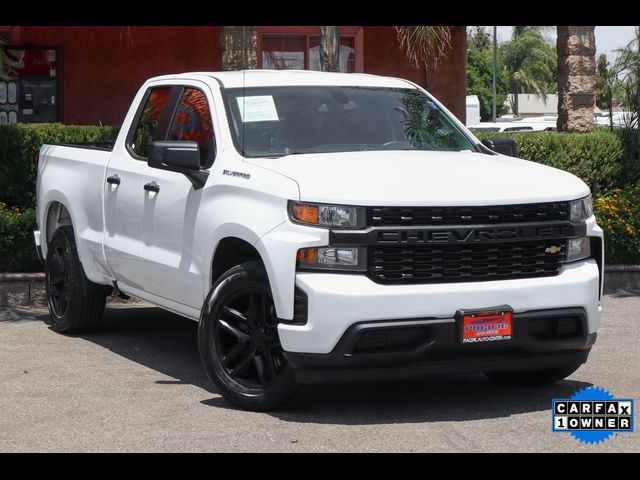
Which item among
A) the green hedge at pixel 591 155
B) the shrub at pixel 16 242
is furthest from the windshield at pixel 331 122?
the green hedge at pixel 591 155

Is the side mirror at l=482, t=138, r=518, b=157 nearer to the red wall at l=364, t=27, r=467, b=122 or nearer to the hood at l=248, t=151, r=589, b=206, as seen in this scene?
the hood at l=248, t=151, r=589, b=206

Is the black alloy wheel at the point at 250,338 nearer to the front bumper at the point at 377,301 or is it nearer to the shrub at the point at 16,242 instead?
the front bumper at the point at 377,301

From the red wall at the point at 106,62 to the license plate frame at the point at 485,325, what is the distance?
11.9 m

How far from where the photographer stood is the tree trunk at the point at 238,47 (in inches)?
582

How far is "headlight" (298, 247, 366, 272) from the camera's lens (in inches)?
257

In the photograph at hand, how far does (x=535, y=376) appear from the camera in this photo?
25.2 ft

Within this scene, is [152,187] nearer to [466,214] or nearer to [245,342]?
[245,342]

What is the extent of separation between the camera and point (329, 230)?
6.52 metres

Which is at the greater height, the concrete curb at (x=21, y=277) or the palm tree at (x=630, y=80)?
the palm tree at (x=630, y=80)

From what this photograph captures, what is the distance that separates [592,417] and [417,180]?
1585 mm

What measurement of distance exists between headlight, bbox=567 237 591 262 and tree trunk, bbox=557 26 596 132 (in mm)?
8859

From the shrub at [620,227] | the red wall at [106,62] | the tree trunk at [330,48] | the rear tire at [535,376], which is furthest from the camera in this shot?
the red wall at [106,62]

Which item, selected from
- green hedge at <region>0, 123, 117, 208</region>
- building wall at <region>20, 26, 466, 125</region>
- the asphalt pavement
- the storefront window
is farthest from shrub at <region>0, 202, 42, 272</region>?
the storefront window

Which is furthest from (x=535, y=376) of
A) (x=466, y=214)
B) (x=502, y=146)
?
(x=502, y=146)
